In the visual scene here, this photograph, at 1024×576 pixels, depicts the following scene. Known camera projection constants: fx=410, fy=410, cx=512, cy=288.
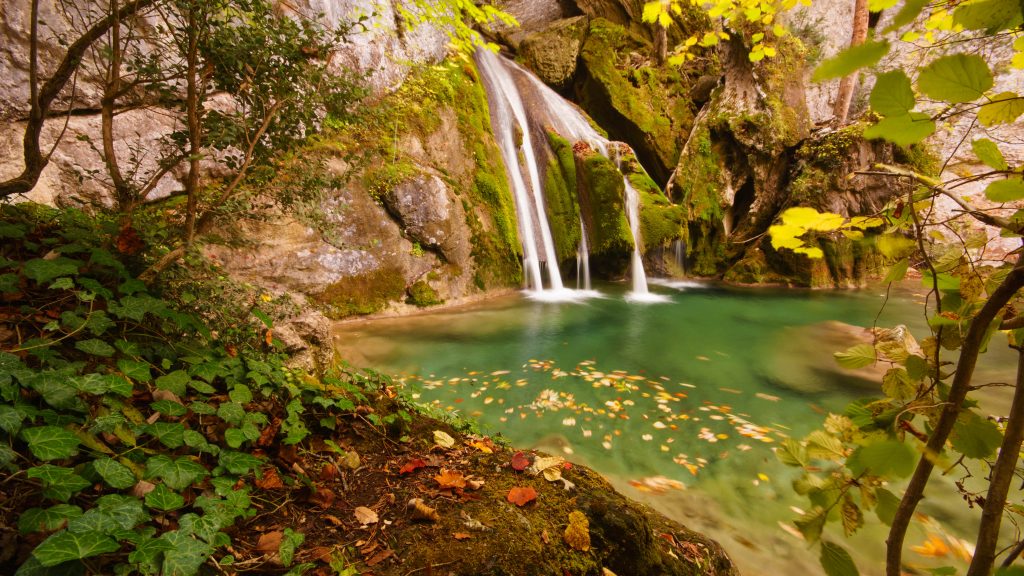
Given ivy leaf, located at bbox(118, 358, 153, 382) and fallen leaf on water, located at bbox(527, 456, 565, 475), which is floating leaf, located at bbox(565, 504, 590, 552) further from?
ivy leaf, located at bbox(118, 358, 153, 382)

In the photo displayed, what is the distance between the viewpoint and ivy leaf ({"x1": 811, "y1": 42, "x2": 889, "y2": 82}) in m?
0.54

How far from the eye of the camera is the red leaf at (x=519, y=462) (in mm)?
2044

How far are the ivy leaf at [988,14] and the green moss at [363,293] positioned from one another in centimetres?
706

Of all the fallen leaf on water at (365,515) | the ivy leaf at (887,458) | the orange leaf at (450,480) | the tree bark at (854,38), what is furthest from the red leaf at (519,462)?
the tree bark at (854,38)

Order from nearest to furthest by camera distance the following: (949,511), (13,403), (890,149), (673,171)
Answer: (13,403), (949,511), (890,149), (673,171)

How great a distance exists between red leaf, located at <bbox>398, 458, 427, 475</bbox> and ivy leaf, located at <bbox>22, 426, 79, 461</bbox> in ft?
3.69

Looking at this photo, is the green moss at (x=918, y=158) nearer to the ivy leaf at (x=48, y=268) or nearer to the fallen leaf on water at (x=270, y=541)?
the fallen leaf on water at (x=270, y=541)

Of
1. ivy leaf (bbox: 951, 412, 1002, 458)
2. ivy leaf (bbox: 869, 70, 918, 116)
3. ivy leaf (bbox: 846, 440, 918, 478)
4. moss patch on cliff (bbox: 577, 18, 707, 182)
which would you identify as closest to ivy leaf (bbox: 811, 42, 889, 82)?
ivy leaf (bbox: 869, 70, 918, 116)

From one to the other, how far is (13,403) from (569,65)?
54.3 ft

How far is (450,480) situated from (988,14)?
2.08 metres

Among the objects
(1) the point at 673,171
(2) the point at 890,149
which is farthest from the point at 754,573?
(2) the point at 890,149

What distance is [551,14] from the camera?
16891 millimetres

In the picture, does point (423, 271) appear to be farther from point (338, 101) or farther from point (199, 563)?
point (199, 563)

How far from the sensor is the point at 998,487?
2.80 ft
